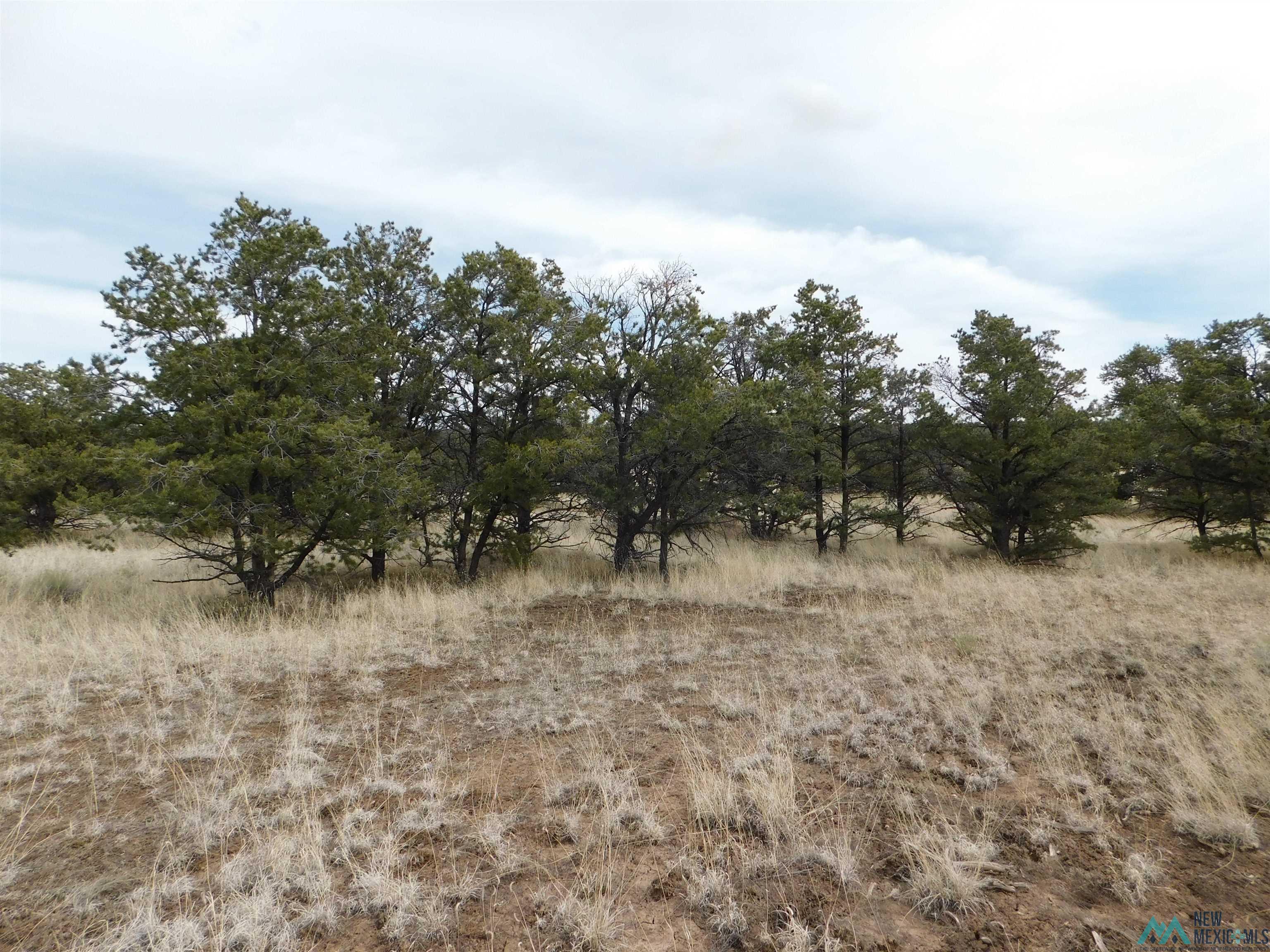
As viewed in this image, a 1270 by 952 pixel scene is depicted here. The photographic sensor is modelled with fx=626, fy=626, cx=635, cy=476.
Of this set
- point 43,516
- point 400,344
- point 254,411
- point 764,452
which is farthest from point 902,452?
point 43,516

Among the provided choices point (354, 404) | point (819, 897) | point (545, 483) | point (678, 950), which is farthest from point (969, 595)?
point (354, 404)

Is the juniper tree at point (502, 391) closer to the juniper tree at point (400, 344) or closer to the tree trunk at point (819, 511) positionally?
the juniper tree at point (400, 344)

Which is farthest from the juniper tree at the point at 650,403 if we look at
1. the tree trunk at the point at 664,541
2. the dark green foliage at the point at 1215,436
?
the dark green foliage at the point at 1215,436

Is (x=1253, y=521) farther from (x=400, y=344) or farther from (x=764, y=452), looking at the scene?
(x=400, y=344)

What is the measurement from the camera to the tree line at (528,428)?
10734mm

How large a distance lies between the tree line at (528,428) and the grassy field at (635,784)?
291cm

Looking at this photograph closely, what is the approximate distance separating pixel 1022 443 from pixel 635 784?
16.7 m

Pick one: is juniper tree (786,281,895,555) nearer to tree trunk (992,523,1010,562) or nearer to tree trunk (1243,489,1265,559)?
tree trunk (992,523,1010,562)

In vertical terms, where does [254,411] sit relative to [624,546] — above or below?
above

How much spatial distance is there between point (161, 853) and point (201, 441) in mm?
9141

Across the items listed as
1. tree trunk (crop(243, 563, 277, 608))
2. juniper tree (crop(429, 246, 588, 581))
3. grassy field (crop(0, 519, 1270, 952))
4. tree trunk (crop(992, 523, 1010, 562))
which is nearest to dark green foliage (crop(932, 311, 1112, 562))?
tree trunk (crop(992, 523, 1010, 562))

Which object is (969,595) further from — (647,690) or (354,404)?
(354,404)

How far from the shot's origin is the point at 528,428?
1492 centimetres

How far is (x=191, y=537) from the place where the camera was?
10.6m
